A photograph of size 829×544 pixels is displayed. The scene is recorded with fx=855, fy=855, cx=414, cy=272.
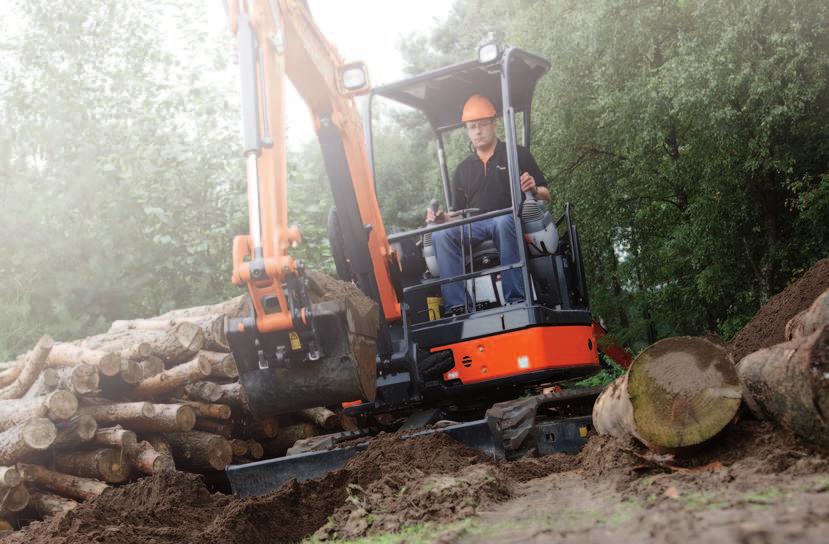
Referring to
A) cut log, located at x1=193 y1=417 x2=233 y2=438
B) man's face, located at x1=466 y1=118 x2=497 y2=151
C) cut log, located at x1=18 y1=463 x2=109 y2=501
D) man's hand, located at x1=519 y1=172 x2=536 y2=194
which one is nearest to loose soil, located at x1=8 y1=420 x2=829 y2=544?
cut log, located at x1=18 y1=463 x2=109 y2=501

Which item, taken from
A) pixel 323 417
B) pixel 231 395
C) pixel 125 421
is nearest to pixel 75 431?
pixel 125 421

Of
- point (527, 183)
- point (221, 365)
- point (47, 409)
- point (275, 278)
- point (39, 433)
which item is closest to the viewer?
point (275, 278)

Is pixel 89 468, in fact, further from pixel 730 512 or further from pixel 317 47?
pixel 730 512

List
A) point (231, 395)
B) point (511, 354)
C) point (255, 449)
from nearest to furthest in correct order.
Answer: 1. point (511, 354)
2. point (231, 395)
3. point (255, 449)

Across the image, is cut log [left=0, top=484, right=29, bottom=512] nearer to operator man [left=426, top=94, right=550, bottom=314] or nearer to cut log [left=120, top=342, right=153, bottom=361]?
cut log [left=120, top=342, right=153, bottom=361]

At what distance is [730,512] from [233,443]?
5555mm

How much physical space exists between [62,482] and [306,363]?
121 inches

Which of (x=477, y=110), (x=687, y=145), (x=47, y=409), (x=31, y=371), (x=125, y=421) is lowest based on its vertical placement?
(x=125, y=421)

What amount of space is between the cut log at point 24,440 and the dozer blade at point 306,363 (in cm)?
250

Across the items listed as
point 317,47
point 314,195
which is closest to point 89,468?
point 317,47

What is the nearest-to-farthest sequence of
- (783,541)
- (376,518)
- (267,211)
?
(783,541)
(376,518)
(267,211)

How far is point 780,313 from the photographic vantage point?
21.3ft

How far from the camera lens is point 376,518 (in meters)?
3.69

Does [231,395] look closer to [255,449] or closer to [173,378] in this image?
[173,378]
